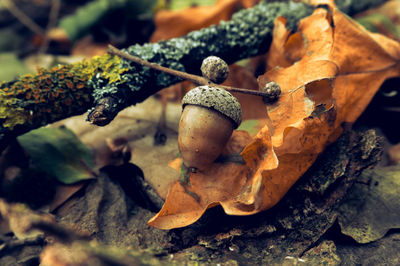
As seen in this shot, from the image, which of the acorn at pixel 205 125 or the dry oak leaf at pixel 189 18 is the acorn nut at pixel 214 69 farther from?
the dry oak leaf at pixel 189 18

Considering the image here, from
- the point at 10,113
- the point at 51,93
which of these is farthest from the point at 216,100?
the point at 10,113

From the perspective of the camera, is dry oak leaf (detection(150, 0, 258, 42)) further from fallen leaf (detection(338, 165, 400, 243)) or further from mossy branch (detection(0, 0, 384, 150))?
fallen leaf (detection(338, 165, 400, 243))

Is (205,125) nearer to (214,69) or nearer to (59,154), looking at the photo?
(214,69)

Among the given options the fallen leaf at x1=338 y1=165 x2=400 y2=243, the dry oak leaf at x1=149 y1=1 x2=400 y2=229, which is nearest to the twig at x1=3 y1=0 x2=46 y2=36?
the dry oak leaf at x1=149 y1=1 x2=400 y2=229

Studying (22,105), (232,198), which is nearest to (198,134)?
(232,198)

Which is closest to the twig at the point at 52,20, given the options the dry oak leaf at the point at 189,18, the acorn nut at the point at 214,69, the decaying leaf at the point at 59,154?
the dry oak leaf at the point at 189,18

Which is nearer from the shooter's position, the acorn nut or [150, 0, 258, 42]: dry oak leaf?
the acorn nut
